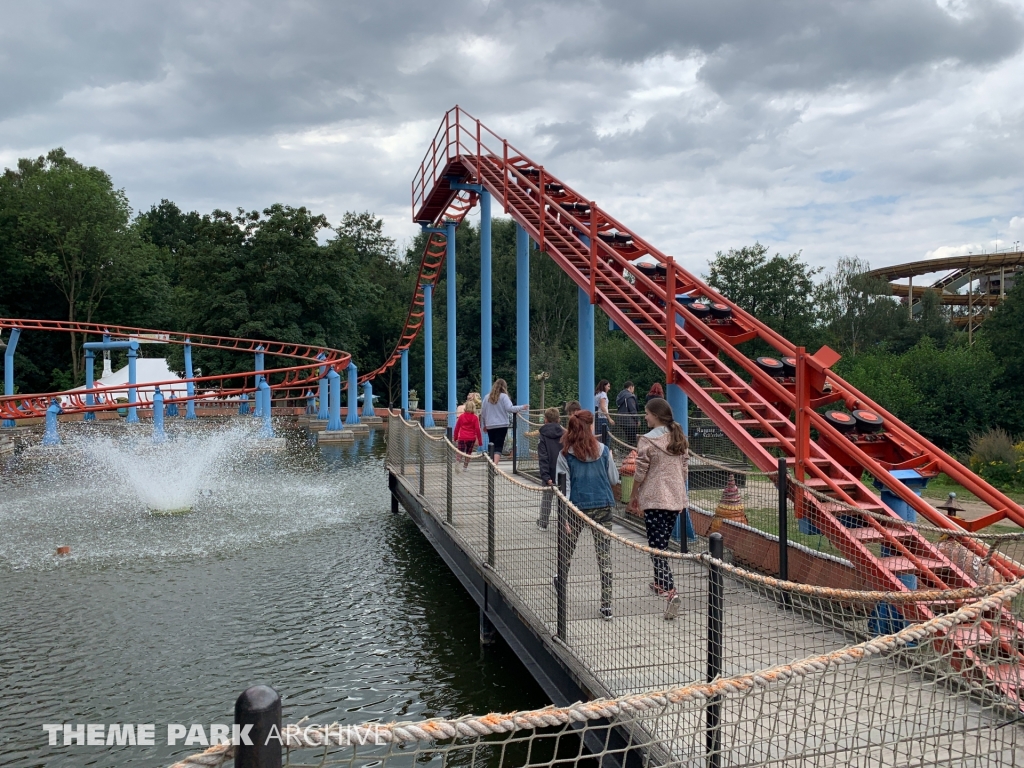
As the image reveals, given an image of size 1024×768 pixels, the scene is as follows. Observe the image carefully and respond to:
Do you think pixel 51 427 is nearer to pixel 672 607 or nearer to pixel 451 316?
pixel 451 316

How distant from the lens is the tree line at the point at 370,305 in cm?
2341

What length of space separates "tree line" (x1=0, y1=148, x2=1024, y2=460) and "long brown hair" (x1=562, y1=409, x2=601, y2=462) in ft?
59.0

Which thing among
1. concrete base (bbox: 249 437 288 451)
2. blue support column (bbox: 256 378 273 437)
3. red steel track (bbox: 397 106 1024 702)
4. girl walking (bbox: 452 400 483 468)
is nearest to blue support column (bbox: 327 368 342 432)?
blue support column (bbox: 256 378 273 437)

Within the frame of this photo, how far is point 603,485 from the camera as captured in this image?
A: 677 centimetres

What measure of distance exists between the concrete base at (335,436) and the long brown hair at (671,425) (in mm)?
21625

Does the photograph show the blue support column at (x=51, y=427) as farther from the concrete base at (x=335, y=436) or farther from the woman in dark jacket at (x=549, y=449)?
the woman in dark jacket at (x=549, y=449)

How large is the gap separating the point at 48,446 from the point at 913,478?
2288cm

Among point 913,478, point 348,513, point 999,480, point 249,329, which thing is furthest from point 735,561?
point 249,329

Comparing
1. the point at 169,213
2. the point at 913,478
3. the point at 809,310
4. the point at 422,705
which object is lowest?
the point at 422,705

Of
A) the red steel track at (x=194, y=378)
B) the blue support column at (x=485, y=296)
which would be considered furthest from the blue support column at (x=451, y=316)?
the red steel track at (x=194, y=378)

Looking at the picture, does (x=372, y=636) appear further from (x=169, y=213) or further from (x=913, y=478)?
(x=169, y=213)

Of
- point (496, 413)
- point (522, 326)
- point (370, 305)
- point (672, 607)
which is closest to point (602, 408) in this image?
point (496, 413)

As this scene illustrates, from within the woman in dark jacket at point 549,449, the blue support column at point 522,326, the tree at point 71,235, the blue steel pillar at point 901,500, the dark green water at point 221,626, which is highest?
the tree at point 71,235

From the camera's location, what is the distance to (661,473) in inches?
249
